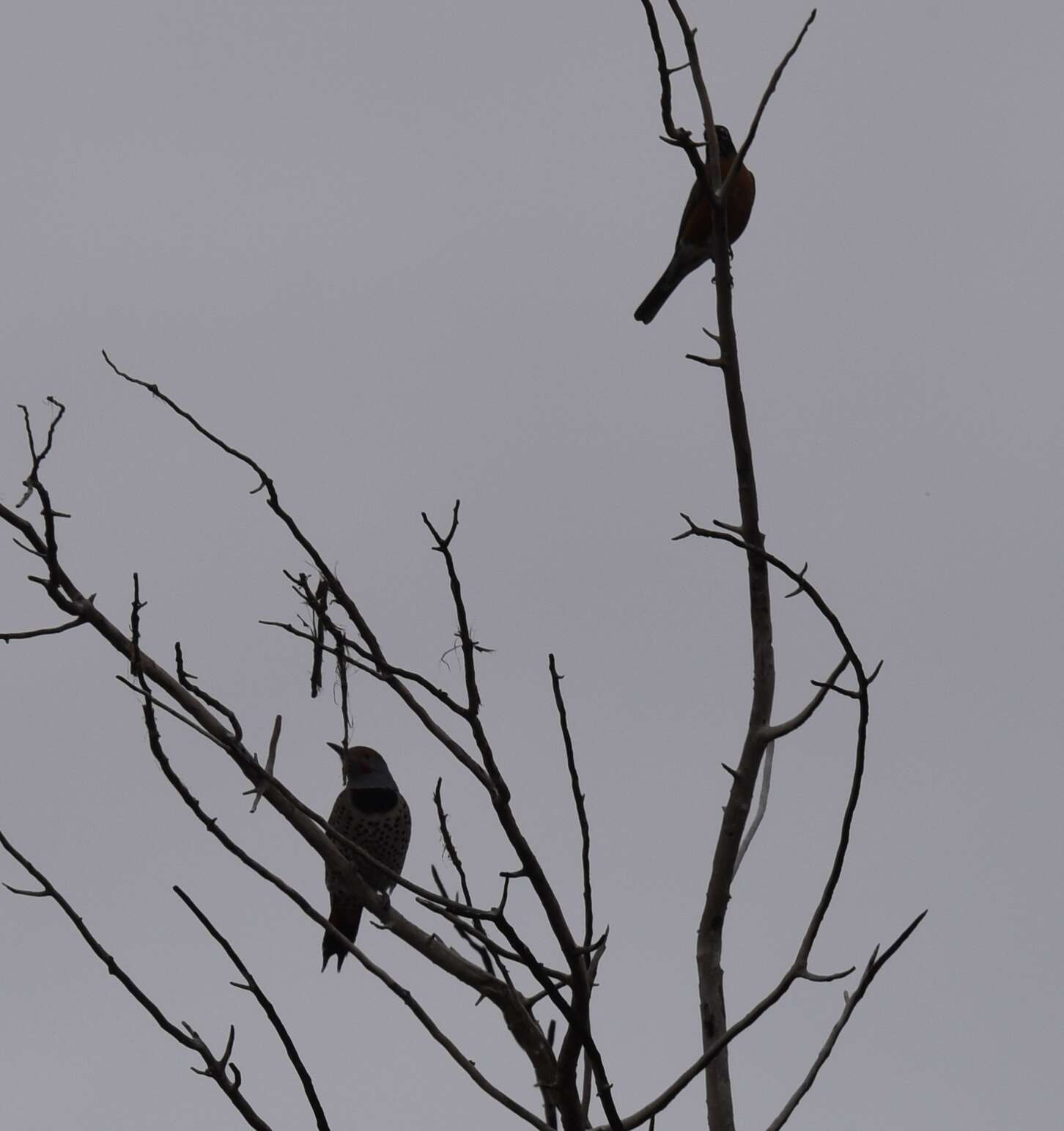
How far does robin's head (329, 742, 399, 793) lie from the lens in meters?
7.61

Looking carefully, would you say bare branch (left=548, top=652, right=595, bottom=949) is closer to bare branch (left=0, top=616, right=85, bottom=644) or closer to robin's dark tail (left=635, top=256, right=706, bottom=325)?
bare branch (left=0, top=616, right=85, bottom=644)

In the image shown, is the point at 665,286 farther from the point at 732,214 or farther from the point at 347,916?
the point at 347,916

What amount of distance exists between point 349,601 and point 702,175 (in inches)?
45.6

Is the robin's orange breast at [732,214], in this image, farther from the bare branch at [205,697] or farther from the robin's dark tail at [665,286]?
the bare branch at [205,697]

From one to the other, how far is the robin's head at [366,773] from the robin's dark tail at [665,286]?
401cm

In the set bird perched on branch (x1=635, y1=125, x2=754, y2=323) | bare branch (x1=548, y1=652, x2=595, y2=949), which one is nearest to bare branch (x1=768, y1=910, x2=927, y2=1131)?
bare branch (x1=548, y1=652, x2=595, y2=949)

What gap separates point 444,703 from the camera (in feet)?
9.24

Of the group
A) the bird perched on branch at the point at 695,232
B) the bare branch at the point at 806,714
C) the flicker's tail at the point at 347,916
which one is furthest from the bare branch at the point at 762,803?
the bird perched on branch at the point at 695,232

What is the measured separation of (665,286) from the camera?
10.1 meters

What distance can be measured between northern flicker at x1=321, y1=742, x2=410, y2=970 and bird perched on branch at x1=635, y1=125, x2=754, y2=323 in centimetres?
395

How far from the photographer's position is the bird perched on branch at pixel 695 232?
9.55 m

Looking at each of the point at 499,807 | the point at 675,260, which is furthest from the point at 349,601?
the point at 675,260

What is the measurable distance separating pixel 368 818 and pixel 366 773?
0.23 m

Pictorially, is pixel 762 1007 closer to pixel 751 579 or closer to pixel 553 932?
pixel 553 932
